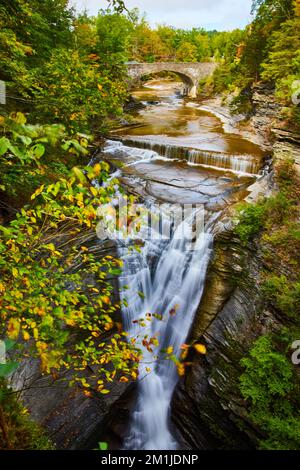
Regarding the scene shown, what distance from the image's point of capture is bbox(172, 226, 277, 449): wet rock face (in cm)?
519

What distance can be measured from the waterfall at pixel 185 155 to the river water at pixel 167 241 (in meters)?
0.04

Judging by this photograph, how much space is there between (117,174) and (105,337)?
669 cm

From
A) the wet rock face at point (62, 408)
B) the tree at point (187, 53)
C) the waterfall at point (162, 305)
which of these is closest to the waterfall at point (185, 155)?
the waterfall at point (162, 305)

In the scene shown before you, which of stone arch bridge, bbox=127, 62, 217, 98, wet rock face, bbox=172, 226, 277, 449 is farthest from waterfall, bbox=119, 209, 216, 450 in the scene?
stone arch bridge, bbox=127, 62, 217, 98

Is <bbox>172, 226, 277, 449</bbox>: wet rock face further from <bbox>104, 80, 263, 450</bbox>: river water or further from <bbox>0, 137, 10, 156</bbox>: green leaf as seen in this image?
<bbox>0, 137, 10, 156</bbox>: green leaf

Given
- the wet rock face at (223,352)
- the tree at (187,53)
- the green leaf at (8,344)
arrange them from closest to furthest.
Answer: the green leaf at (8,344) < the wet rock face at (223,352) < the tree at (187,53)

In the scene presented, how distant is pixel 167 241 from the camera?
8141 millimetres

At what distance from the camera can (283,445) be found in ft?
14.5

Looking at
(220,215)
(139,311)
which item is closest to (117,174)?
(220,215)

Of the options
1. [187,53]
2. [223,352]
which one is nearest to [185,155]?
[223,352]

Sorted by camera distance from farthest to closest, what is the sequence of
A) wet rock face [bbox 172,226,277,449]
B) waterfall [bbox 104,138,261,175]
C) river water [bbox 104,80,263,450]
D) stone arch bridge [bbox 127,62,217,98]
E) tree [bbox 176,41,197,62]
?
tree [bbox 176,41,197,62] < stone arch bridge [bbox 127,62,217,98] < waterfall [bbox 104,138,261,175] < river water [bbox 104,80,263,450] < wet rock face [bbox 172,226,277,449]

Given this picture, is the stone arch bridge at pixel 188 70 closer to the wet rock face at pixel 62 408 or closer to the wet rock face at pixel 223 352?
the wet rock face at pixel 223 352

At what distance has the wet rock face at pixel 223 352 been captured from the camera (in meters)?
5.19

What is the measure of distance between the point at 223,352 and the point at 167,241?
3.37m
